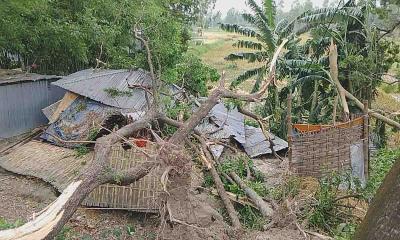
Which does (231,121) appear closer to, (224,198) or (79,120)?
(79,120)

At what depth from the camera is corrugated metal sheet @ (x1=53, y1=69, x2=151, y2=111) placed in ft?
38.4

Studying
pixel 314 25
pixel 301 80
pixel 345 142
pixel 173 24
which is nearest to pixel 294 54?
pixel 314 25

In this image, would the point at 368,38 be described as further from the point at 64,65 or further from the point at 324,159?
the point at 64,65

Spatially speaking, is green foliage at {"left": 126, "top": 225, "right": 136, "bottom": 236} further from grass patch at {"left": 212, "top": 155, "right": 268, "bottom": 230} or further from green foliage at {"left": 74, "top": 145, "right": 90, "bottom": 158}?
green foliage at {"left": 74, "top": 145, "right": 90, "bottom": 158}

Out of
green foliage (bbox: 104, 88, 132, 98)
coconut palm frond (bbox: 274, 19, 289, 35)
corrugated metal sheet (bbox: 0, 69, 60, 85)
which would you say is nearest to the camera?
green foliage (bbox: 104, 88, 132, 98)

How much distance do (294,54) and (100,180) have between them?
407 inches

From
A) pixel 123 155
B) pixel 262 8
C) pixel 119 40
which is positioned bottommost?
pixel 123 155

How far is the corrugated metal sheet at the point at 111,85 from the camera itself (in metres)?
11.7

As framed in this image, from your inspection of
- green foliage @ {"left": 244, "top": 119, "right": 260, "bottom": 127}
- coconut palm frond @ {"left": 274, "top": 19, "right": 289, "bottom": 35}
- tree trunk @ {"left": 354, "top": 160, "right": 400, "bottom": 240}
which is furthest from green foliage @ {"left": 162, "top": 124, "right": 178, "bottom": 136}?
tree trunk @ {"left": 354, "top": 160, "right": 400, "bottom": 240}

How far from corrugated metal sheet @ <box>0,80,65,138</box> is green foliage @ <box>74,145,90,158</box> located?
3559mm

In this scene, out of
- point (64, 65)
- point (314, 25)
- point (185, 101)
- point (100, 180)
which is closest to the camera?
point (100, 180)

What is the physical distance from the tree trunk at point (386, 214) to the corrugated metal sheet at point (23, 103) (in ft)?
38.0

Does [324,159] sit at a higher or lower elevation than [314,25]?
lower

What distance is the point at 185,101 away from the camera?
1191cm
